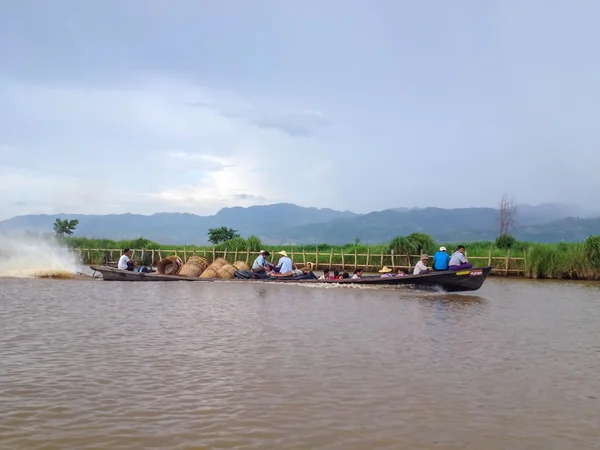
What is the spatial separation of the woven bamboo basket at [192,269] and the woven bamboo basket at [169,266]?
801 mm

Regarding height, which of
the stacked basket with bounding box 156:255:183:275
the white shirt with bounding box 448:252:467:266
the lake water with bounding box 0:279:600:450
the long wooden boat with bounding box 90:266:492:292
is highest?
the white shirt with bounding box 448:252:467:266

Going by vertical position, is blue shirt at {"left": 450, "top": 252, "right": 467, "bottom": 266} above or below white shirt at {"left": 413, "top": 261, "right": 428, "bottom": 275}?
above

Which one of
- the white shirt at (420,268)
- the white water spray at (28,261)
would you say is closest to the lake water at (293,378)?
the white shirt at (420,268)

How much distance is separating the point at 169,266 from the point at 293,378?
17.6 meters

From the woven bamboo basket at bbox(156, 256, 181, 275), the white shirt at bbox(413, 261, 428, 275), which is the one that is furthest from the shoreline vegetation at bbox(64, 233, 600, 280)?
the white shirt at bbox(413, 261, 428, 275)

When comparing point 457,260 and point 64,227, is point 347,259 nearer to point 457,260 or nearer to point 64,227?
point 457,260

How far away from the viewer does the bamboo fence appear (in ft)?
90.0

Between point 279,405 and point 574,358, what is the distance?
507 cm

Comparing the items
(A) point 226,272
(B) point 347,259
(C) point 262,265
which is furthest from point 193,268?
(B) point 347,259

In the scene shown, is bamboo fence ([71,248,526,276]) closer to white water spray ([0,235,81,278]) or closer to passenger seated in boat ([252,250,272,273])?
white water spray ([0,235,81,278])

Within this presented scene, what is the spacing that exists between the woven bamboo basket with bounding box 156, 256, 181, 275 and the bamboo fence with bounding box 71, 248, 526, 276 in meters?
5.16

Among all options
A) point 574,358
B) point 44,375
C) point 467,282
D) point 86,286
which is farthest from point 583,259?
point 44,375

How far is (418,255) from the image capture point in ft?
97.3

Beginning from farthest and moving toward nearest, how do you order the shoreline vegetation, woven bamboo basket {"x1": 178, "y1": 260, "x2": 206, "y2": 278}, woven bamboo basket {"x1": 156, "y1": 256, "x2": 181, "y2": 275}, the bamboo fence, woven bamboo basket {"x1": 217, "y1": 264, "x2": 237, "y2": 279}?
1. the bamboo fence
2. the shoreline vegetation
3. woven bamboo basket {"x1": 156, "y1": 256, "x2": 181, "y2": 275}
4. woven bamboo basket {"x1": 178, "y1": 260, "x2": 206, "y2": 278}
5. woven bamboo basket {"x1": 217, "y1": 264, "x2": 237, "y2": 279}
